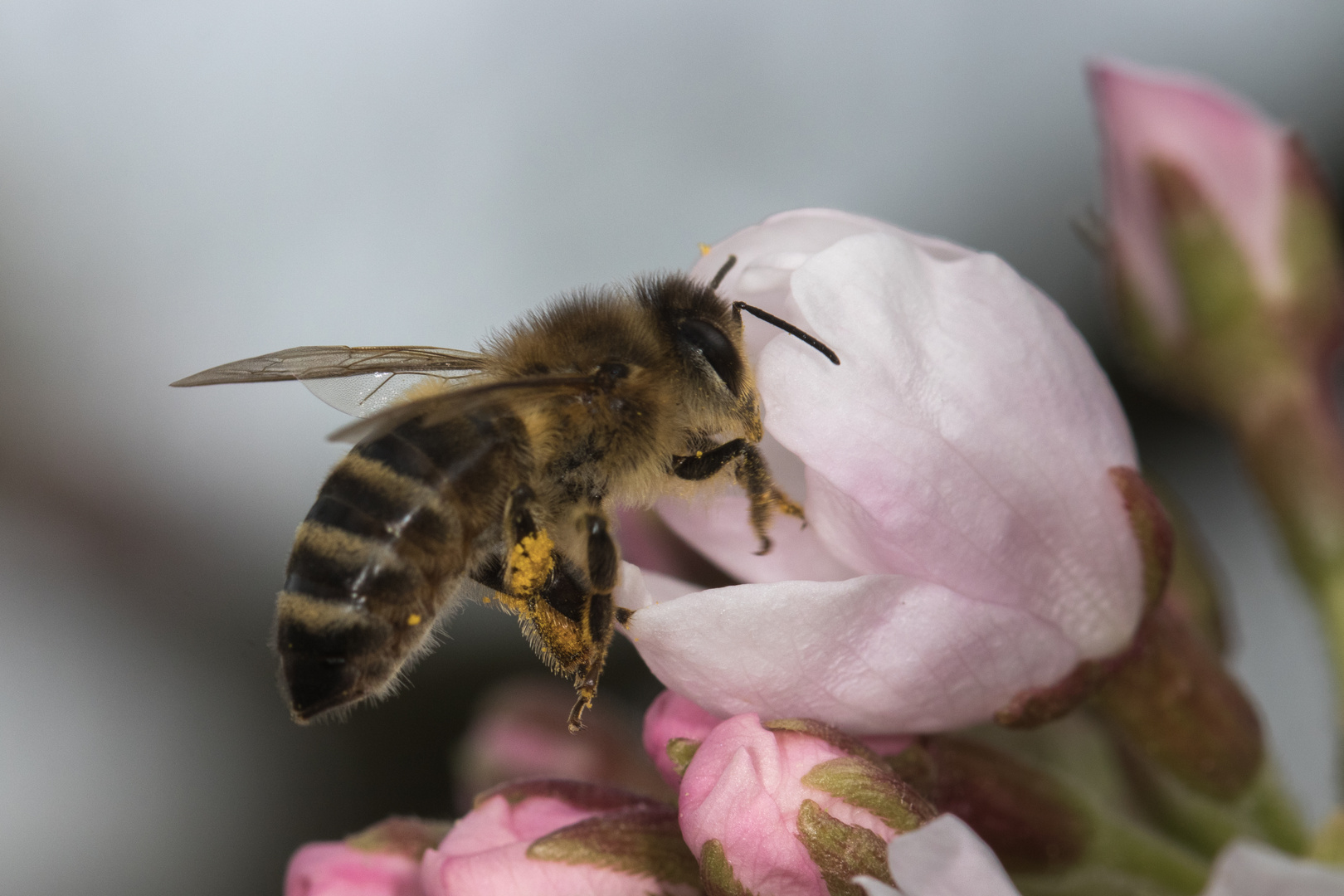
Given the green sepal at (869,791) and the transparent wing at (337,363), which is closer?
the green sepal at (869,791)

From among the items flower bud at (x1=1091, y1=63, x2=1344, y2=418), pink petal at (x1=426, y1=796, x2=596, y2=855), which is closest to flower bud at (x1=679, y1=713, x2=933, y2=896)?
pink petal at (x1=426, y1=796, x2=596, y2=855)

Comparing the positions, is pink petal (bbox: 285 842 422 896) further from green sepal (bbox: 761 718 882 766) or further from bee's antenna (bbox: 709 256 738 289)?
bee's antenna (bbox: 709 256 738 289)

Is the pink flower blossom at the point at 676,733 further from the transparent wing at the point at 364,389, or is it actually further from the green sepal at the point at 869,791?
the transparent wing at the point at 364,389

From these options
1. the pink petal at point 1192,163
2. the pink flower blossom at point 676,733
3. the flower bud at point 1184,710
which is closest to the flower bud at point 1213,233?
the pink petal at point 1192,163

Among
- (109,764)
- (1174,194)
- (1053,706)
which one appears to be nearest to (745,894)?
(1053,706)

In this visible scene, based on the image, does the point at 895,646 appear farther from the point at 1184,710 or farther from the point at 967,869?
the point at 1184,710

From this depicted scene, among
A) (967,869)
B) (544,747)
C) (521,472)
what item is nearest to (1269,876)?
(967,869)

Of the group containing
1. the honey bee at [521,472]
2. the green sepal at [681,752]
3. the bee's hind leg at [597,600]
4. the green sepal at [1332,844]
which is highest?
the honey bee at [521,472]

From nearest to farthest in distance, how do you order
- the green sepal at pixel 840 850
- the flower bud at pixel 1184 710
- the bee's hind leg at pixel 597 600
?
the green sepal at pixel 840 850, the bee's hind leg at pixel 597 600, the flower bud at pixel 1184 710

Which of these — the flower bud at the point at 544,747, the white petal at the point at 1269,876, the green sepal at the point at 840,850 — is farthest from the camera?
the flower bud at the point at 544,747
